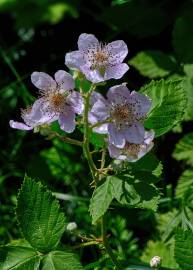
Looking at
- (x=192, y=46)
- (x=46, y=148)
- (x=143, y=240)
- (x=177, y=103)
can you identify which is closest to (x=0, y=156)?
(x=46, y=148)

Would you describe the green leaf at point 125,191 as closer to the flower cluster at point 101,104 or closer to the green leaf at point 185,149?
the flower cluster at point 101,104

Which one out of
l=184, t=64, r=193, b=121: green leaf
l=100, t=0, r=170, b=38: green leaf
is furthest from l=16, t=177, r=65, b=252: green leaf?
l=100, t=0, r=170, b=38: green leaf

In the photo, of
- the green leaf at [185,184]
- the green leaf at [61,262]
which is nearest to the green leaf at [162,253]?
the green leaf at [185,184]

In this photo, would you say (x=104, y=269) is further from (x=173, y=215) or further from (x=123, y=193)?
(x=123, y=193)

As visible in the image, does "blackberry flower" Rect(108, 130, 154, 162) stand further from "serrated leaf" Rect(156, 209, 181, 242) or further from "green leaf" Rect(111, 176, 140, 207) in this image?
"serrated leaf" Rect(156, 209, 181, 242)

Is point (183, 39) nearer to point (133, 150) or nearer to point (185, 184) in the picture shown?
point (185, 184)
